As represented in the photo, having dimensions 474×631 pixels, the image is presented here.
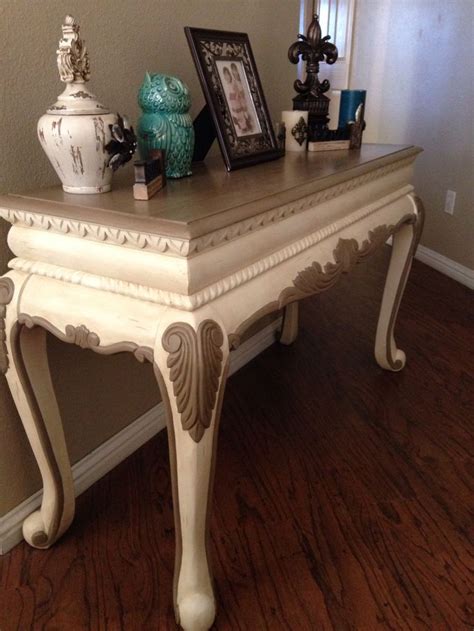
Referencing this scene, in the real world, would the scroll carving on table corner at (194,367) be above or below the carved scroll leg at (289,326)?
above

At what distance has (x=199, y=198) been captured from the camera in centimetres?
85

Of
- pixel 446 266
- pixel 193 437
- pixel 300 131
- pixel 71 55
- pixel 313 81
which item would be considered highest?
pixel 71 55

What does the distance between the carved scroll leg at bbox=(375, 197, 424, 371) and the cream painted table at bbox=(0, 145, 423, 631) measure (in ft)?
1.66

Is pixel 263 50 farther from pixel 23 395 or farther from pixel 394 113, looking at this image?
pixel 394 113

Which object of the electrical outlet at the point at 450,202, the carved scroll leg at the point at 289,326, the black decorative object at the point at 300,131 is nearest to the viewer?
the black decorative object at the point at 300,131

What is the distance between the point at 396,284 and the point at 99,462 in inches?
40.2

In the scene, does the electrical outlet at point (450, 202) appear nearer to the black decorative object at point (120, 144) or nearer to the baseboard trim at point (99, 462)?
the baseboard trim at point (99, 462)

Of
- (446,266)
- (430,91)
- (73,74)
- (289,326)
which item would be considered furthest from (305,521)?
(430,91)

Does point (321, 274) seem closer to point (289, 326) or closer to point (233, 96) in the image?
point (233, 96)

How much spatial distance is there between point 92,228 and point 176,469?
1.29 feet

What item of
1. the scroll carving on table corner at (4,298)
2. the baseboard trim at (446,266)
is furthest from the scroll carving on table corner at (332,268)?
the baseboard trim at (446,266)

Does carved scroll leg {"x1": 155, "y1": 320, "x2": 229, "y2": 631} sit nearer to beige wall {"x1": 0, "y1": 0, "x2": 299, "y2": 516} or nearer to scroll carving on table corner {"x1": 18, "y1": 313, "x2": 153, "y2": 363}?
scroll carving on table corner {"x1": 18, "y1": 313, "x2": 153, "y2": 363}

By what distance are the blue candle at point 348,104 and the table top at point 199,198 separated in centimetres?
36

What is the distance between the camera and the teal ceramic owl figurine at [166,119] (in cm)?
94
